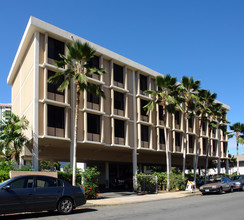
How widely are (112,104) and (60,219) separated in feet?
59.1

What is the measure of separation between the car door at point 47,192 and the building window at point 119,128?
16.7 metres

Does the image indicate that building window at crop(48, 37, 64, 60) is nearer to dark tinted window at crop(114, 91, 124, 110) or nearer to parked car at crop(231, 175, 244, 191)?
dark tinted window at crop(114, 91, 124, 110)

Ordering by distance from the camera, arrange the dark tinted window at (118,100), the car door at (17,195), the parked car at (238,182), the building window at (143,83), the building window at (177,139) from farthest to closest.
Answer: the building window at (177,139) → the building window at (143,83) → the dark tinted window at (118,100) → the parked car at (238,182) → the car door at (17,195)

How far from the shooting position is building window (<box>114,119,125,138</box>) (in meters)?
28.7

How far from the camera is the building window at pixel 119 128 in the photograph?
28.7 meters

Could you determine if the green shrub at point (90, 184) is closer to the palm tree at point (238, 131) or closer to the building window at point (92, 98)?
the building window at point (92, 98)

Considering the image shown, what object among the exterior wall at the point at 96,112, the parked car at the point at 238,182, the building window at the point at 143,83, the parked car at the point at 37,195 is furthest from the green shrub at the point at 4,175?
the building window at the point at 143,83

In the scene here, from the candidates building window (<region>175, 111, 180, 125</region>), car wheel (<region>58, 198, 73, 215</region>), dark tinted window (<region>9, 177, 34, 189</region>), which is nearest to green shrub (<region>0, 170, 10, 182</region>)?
dark tinted window (<region>9, 177, 34, 189</region>)

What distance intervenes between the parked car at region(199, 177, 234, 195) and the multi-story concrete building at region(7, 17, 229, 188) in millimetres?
7248

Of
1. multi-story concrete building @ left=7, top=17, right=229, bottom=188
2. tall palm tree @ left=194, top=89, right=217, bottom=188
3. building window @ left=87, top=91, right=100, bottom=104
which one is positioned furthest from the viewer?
tall palm tree @ left=194, top=89, right=217, bottom=188

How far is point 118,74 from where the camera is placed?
29750mm

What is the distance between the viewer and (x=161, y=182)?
27250mm

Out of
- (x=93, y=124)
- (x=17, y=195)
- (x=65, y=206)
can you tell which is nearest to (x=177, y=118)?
(x=93, y=124)

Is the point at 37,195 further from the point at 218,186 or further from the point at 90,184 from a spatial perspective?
the point at 218,186
